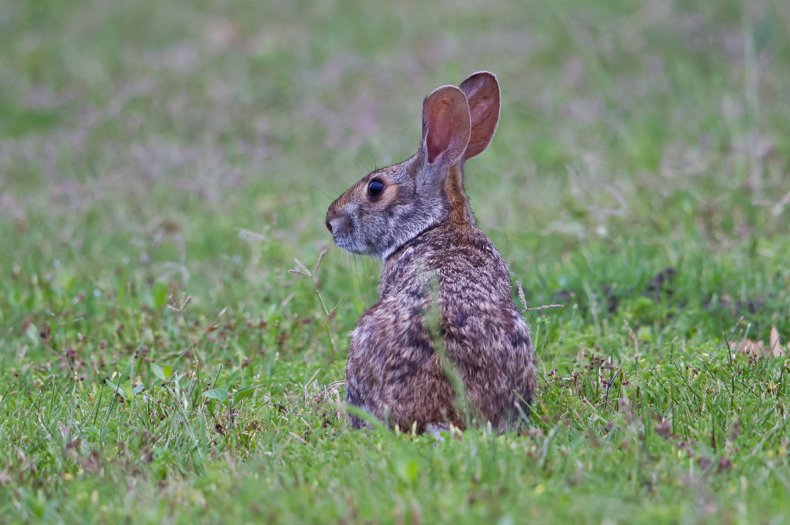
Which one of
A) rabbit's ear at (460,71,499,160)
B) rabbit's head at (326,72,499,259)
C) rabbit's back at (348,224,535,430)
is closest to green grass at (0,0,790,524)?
rabbit's back at (348,224,535,430)

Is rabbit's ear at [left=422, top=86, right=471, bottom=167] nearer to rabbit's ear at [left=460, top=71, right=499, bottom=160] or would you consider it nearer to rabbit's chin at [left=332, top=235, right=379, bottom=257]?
rabbit's ear at [left=460, top=71, right=499, bottom=160]

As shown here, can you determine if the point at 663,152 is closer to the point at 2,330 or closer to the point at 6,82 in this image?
the point at 2,330

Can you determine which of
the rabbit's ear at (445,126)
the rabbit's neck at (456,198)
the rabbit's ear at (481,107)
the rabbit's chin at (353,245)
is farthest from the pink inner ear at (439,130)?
the rabbit's chin at (353,245)

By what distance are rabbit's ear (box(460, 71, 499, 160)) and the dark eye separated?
1.78 feet

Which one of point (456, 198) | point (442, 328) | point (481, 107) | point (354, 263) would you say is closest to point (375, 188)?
point (456, 198)

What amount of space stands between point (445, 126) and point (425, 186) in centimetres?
36

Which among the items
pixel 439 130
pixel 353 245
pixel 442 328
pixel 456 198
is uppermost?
pixel 439 130

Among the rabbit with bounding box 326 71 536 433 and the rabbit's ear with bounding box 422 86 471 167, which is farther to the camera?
the rabbit's ear with bounding box 422 86 471 167

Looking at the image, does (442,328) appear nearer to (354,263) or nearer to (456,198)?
(456,198)

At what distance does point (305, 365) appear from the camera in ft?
19.8

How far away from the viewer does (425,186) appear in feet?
18.9

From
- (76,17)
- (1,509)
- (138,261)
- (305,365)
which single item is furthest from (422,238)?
(76,17)

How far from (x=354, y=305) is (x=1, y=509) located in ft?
11.0

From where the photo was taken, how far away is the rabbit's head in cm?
566
